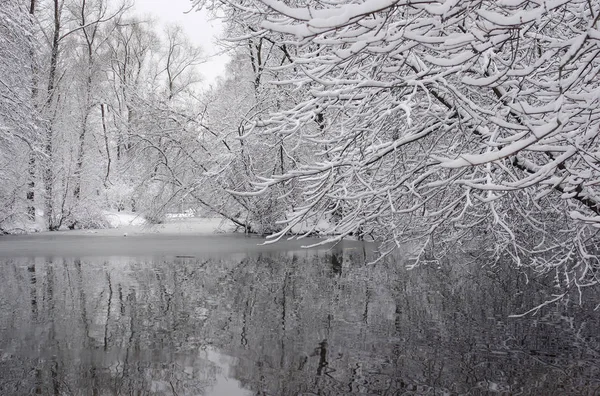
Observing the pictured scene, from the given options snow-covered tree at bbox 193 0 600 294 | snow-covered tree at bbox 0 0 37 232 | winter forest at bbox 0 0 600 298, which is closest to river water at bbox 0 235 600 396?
winter forest at bbox 0 0 600 298

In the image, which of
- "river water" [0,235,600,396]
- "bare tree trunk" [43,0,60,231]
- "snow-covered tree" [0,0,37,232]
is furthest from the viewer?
"bare tree trunk" [43,0,60,231]

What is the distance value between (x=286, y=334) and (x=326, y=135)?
11.9 ft

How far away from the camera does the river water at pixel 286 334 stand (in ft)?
12.6

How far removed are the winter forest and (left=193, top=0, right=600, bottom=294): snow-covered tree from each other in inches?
0.9

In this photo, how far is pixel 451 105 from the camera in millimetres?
4605

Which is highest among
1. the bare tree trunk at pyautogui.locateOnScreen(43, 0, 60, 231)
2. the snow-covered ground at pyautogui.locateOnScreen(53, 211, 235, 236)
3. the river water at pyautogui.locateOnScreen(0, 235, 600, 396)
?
the bare tree trunk at pyautogui.locateOnScreen(43, 0, 60, 231)

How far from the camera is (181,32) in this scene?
34.6 meters

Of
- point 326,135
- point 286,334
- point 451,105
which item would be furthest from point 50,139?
point 451,105

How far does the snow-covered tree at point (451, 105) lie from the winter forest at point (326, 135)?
23mm

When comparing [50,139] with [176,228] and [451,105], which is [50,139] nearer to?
[176,228]

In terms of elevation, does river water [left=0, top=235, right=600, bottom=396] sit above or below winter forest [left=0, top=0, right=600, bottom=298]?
below

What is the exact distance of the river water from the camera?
3.84m

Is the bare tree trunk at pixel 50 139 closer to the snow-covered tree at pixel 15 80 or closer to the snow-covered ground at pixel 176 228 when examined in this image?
the snow-covered ground at pixel 176 228

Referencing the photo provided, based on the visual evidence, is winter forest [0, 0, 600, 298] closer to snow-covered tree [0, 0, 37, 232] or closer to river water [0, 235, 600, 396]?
snow-covered tree [0, 0, 37, 232]
